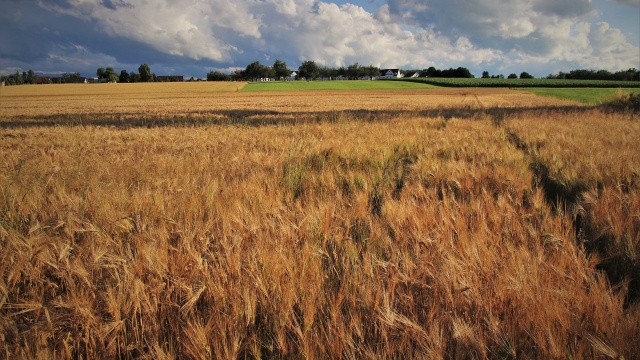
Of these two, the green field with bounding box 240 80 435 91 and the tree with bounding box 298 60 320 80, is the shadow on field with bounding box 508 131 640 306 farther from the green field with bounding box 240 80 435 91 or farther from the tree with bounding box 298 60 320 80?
the tree with bounding box 298 60 320 80

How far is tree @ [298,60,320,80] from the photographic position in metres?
138

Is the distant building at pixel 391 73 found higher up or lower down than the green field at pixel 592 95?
higher up

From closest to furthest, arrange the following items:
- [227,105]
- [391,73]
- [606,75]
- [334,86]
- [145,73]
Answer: [227,105] → [334,86] → [606,75] → [145,73] → [391,73]

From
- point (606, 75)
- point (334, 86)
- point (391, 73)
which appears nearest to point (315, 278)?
point (334, 86)

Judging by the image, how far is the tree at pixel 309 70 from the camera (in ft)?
451

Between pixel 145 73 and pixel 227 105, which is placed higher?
pixel 145 73

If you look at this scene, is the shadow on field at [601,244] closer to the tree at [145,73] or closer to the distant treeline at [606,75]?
the distant treeline at [606,75]

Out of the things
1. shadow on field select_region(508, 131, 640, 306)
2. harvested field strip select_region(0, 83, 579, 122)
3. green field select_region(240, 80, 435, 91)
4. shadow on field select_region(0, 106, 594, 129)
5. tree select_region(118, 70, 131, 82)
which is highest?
tree select_region(118, 70, 131, 82)

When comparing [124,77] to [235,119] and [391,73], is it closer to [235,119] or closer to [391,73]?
[235,119]

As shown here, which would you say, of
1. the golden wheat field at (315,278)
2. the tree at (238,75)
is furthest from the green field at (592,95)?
the tree at (238,75)

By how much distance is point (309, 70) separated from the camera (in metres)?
138

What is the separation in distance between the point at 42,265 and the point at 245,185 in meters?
1.64

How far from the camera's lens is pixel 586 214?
226cm

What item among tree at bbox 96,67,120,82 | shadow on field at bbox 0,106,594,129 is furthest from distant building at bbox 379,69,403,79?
shadow on field at bbox 0,106,594,129
